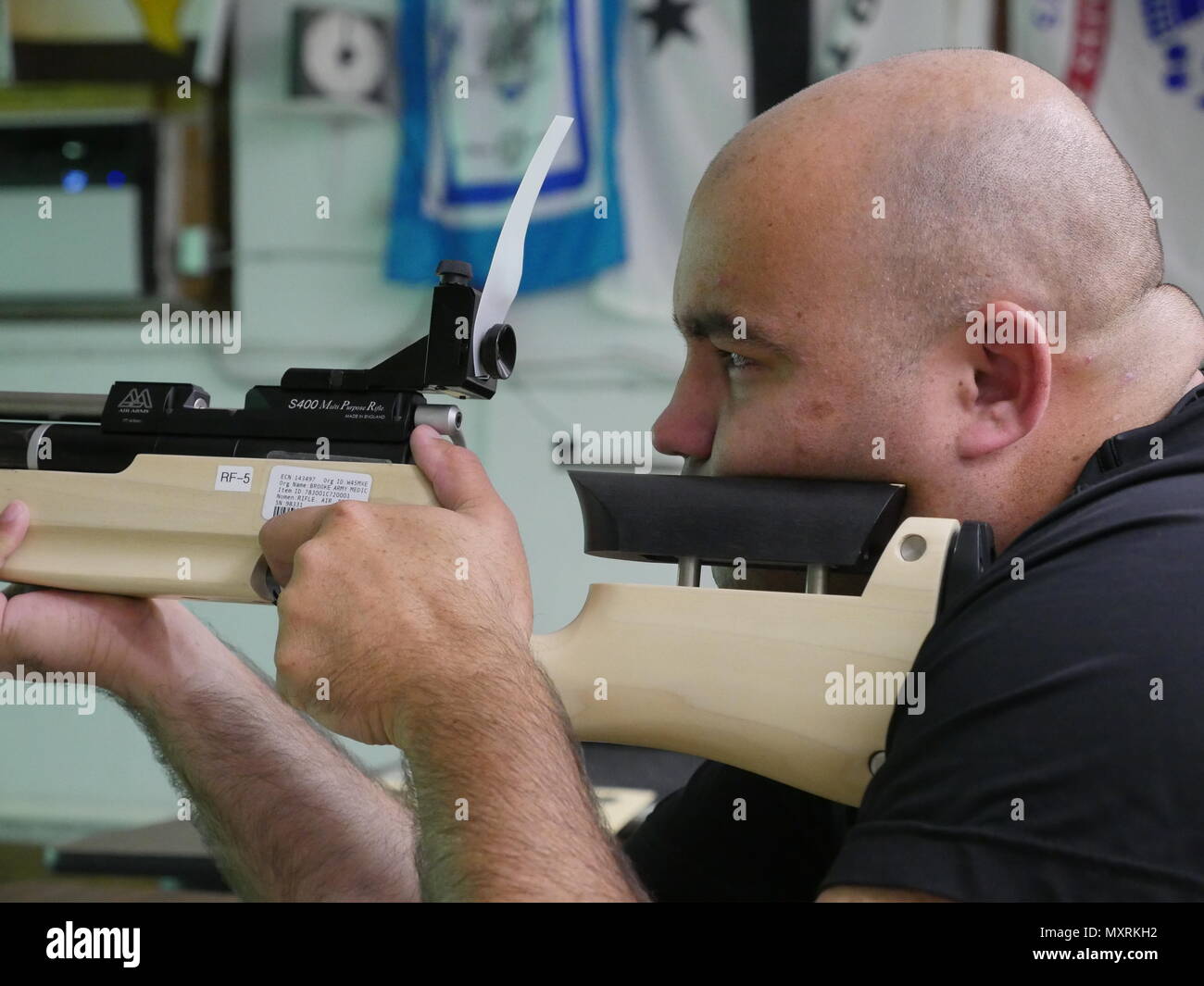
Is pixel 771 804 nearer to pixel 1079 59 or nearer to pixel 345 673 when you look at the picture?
pixel 345 673

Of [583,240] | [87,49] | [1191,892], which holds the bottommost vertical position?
[1191,892]

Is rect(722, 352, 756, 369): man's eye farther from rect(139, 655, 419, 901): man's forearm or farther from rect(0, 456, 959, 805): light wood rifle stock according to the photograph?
rect(139, 655, 419, 901): man's forearm

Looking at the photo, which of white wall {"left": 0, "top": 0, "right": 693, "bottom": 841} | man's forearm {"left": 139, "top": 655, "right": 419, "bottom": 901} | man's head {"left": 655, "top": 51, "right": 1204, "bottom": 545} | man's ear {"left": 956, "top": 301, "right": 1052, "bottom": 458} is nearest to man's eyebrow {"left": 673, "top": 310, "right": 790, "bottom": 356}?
man's head {"left": 655, "top": 51, "right": 1204, "bottom": 545}

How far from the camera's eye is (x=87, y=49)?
260cm

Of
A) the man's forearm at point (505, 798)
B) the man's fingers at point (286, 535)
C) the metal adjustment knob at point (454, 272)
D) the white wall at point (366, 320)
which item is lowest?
the man's forearm at point (505, 798)

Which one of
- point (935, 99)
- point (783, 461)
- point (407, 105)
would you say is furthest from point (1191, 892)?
point (407, 105)

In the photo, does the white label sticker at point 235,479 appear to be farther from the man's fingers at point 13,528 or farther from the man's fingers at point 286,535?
the man's fingers at point 13,528

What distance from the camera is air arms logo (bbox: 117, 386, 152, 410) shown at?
1006 mm

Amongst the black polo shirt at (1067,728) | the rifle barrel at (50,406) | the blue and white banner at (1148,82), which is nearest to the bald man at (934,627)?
the black polo shirt at (1067,728)

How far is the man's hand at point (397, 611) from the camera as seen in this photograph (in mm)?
740

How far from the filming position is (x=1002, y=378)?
84cm

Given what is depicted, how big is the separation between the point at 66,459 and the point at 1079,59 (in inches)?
82.6

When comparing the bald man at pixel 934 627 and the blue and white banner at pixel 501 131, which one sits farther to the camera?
the blue and white banner at pixel 501 131

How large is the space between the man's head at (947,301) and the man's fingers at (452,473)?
205 millimetres
